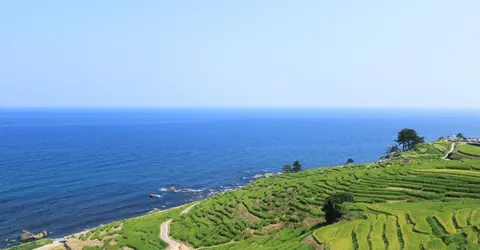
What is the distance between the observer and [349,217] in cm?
3994

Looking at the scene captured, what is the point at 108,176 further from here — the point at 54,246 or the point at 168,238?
the point at 168,238

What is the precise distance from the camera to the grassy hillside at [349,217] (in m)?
32.0

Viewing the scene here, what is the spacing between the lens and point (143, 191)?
108 m

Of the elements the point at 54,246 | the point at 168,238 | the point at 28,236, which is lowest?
the point at 28,236

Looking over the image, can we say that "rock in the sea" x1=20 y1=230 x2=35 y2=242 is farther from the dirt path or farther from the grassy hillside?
the grassy hillside

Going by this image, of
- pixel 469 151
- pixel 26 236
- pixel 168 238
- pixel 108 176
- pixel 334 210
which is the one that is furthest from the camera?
pixel 108 176

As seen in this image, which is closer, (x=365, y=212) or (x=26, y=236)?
(x=365, y=212)

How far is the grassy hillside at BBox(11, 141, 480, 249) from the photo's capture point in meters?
32.0

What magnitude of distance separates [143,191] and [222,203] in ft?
174

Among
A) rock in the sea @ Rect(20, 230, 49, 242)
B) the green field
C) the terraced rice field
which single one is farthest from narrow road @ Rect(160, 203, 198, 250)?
the green field

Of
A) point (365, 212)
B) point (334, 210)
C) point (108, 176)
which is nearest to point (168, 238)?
point (334, 210)

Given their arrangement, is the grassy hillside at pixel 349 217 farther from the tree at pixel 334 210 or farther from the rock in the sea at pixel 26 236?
the rock in the sea at pixel 26 236

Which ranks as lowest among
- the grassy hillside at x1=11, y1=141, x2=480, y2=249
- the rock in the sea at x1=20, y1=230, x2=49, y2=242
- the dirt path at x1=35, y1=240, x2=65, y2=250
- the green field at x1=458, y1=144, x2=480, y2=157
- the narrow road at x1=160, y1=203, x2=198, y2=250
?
the rock in the sea at x1=20, y1=230, x2=49, y2=242

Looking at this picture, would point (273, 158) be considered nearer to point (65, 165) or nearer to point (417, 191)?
point (65, 165)
